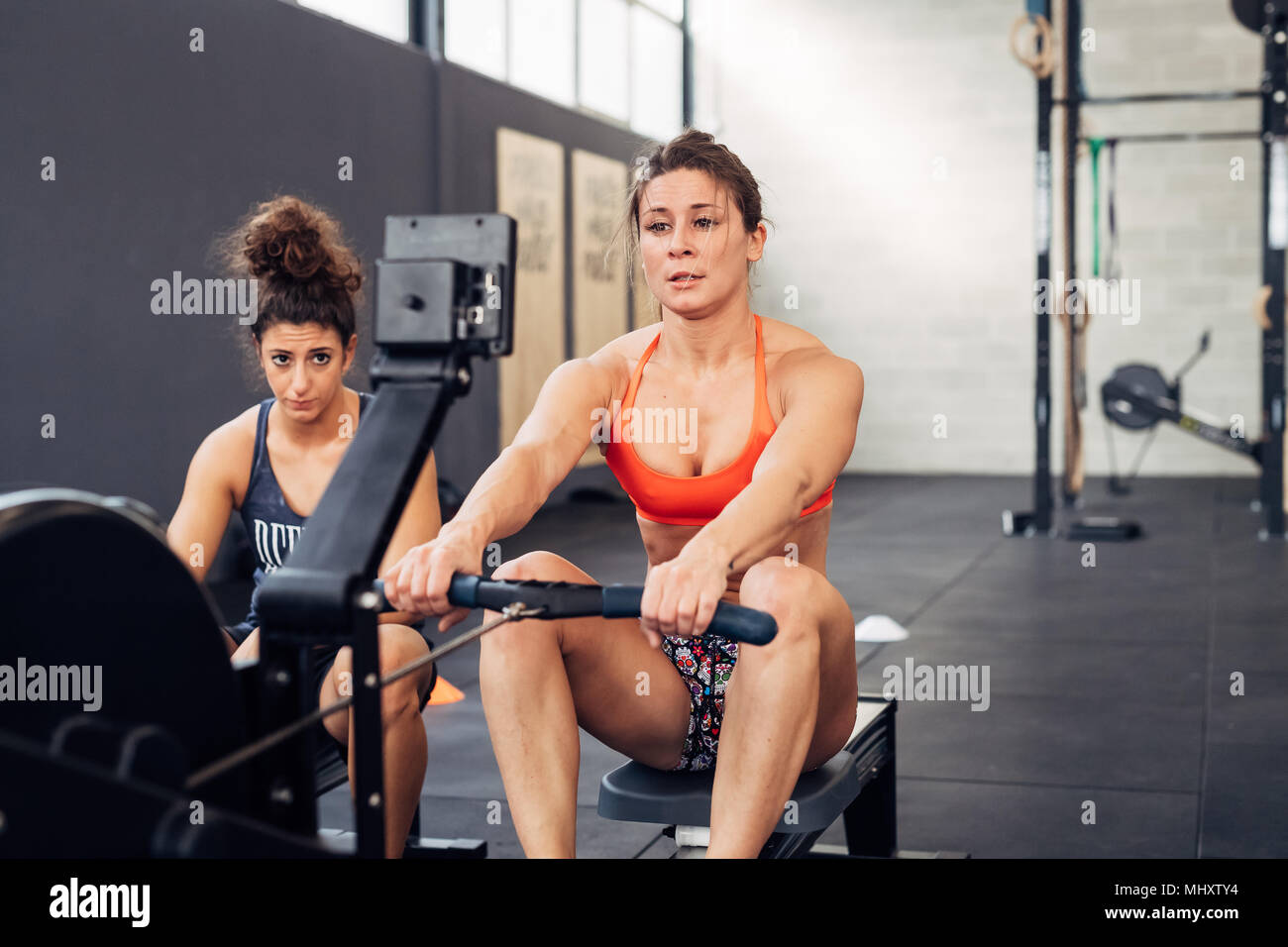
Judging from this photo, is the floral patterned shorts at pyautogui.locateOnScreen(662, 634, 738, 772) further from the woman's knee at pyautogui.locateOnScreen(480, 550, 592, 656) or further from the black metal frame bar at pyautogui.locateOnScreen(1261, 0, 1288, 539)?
the black metal frame bar at pyautogui.locateOnScreen(1261, 0, 1288, 539)

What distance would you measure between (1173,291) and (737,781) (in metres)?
8.44

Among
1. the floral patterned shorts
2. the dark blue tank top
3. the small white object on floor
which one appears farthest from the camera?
the small white object on floor

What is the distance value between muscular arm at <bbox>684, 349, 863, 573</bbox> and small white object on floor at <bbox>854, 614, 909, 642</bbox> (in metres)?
2.36

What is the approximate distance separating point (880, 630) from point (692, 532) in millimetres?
2408

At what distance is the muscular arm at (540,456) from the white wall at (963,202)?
7932mm

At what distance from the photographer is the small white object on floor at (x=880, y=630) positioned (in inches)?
159

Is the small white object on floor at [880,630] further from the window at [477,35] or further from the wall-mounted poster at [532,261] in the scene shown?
the window at [477,35]

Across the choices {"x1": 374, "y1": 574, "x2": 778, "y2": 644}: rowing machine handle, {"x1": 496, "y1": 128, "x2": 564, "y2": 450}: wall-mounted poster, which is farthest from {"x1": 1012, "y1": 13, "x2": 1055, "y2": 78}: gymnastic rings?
{"x1": 374, "y1": 574, "x2": 778, "y2": 644}: rowing machine handle

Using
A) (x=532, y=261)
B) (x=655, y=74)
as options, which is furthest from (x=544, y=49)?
(x=655, y=74)

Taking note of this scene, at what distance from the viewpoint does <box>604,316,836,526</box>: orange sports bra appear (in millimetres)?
1749

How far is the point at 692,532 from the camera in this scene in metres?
1.81

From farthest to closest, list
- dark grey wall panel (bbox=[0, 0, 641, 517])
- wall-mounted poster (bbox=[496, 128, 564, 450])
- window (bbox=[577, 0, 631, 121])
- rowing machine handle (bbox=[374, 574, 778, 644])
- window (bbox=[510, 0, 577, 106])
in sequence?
window (bbox=[577, 0, 631, 121]), window (bbox=[510, 0, 577, 106]), wall-mounted poster (bbox=[496, 128, 564, 450]), dark grey wall panel (bbox=[0, 0, 641, 517]), rowing machine handle (bbox=[374, 574, 778, 644])

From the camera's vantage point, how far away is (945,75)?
9562mm

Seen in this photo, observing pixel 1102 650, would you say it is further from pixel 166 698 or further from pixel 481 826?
pixel 166 698
